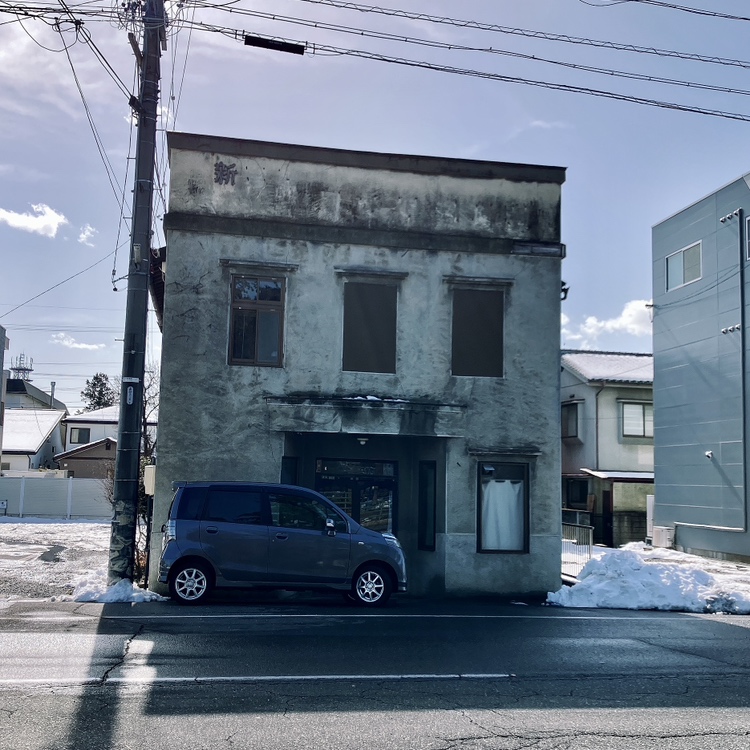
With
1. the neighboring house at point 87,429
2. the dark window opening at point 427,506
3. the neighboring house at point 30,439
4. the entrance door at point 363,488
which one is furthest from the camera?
the neighboring house at point 87,429

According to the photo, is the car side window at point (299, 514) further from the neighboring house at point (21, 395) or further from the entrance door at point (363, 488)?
the neighboring house at point (21, 395)

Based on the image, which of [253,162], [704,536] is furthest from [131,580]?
[704,536]

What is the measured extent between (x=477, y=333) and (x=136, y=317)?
6.58 meters

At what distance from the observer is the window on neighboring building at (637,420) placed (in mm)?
34844

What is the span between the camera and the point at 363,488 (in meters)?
18.0

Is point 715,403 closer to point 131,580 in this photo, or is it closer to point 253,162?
point 253,162

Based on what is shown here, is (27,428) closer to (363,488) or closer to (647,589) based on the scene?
(363,488)

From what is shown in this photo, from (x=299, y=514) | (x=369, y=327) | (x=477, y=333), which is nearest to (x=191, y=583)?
(x=299, y=514)

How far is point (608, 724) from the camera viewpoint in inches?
269

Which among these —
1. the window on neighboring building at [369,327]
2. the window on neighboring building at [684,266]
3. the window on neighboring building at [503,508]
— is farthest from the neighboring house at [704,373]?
the window on neighboring building at [369,327]

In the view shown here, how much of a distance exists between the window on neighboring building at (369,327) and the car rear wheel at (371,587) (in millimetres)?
4284

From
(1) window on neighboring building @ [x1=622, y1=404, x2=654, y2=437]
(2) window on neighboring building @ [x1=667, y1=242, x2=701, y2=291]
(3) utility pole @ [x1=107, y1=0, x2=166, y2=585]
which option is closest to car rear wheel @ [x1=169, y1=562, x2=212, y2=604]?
(3) utility pole @ [x1=107, y1=0, x2=166, y2=585]

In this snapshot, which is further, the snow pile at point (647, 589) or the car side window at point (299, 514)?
the snow pile at point (647, 589)

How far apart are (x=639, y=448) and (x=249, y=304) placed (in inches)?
904
